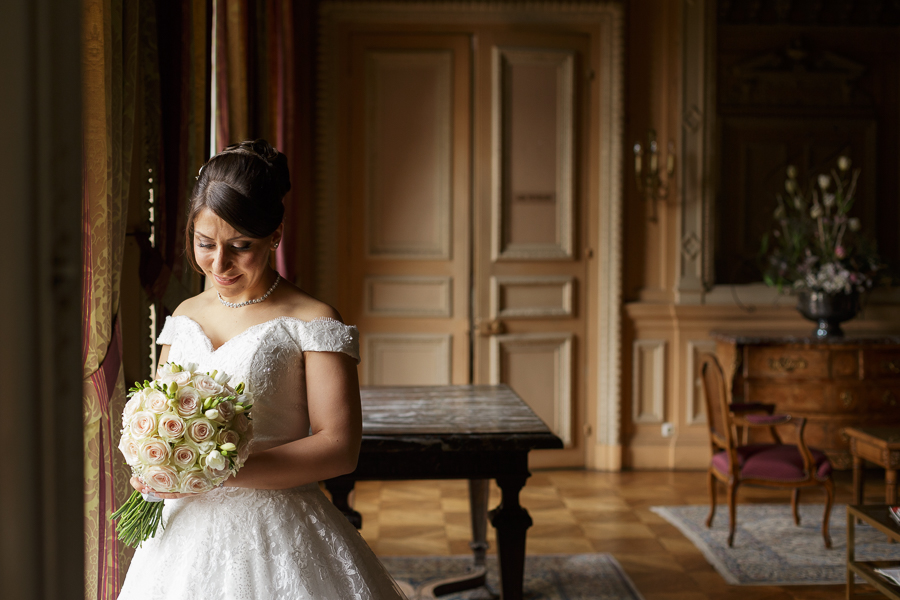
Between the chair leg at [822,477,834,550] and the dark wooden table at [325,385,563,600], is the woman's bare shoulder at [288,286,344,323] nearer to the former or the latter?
the dark wooden table at [325,385,563,600]

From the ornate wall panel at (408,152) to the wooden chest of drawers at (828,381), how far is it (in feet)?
6.86

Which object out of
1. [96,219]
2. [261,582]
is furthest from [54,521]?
[96,219]

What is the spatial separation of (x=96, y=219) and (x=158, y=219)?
0.50 m

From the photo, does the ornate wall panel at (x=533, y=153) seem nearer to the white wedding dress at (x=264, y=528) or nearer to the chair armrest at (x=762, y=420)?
the chair armrest at (x=762, y=420)

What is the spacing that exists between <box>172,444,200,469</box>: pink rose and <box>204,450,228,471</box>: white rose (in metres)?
0.02

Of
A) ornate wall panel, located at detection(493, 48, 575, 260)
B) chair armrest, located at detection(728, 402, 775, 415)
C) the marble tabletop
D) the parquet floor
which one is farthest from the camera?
ornate wall panel, located at detection(493, 48, 575, 260)

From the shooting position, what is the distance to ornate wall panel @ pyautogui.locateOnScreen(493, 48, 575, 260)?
4953 millimetres

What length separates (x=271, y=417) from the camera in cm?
140

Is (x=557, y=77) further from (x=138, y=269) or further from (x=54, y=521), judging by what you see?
(x=54, y=521)

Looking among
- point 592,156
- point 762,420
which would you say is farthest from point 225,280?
point 592,156

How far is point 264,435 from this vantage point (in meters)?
1.40

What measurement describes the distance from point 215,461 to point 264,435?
0.82ft

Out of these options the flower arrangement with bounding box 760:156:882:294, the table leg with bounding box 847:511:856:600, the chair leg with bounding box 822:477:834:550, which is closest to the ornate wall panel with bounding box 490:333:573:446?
the flower arrangement with bounding box 760:156:882:294

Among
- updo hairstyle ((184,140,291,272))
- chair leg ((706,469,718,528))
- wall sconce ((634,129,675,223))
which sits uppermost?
wall sconce ((634,129,675,223))
